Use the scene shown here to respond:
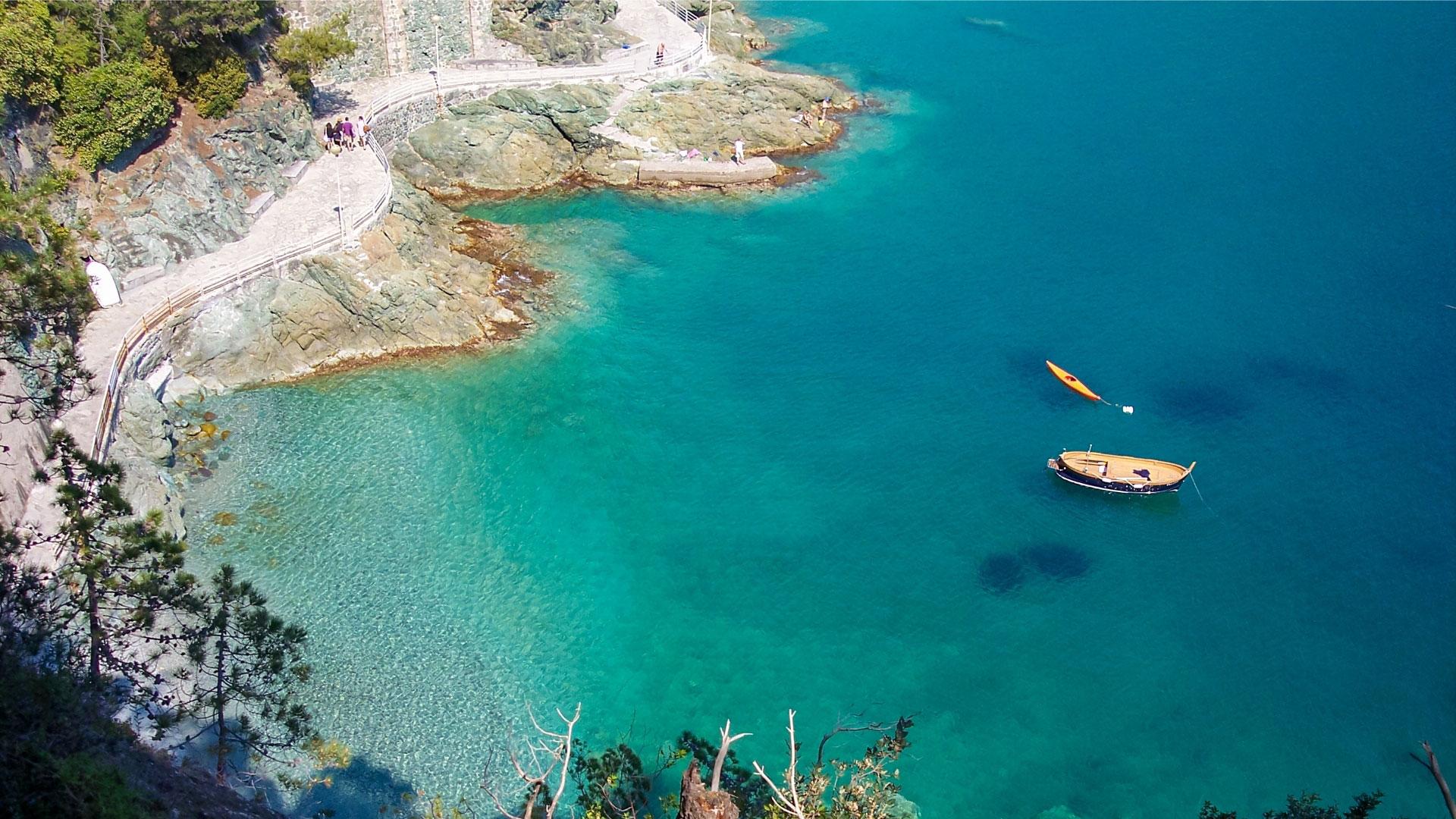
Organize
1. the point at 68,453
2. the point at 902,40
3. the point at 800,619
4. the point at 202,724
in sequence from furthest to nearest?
the point at 902,40 < the point at 800,619 < the point at 202,724 < the point at 68,453

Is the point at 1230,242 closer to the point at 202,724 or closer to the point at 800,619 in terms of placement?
the point at 800,619

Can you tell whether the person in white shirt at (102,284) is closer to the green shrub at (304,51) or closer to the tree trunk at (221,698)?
the green shrub at (304,51)

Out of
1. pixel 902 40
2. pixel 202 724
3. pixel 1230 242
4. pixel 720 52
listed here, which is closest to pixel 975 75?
pixel 902 40

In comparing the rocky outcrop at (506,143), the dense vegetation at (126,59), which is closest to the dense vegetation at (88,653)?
the dense vegetation at (126,59)

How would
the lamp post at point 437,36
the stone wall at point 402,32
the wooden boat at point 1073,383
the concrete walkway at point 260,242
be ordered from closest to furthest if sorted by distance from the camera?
the concrete walkway at point 260,242 < the wooden boat at point 1073,383 < the stone wall at point 402,32 < the lamp post at point 437,36

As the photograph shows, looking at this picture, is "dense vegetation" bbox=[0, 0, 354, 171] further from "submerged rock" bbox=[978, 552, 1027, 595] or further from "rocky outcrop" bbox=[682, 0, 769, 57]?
"submerged rock" bbox=[978, 552, 1027, 595]

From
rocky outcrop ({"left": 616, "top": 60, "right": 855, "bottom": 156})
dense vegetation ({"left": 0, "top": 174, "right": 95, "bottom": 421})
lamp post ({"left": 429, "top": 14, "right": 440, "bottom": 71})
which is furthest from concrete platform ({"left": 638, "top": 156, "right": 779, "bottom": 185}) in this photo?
dense vegetation ({"left": 0, "top": 174, "right": 95, "bottom": 421})

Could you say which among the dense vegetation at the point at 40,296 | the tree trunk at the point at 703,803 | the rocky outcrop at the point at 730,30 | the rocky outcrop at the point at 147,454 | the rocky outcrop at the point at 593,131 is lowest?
the rocky outcrop at the point at 147,454
